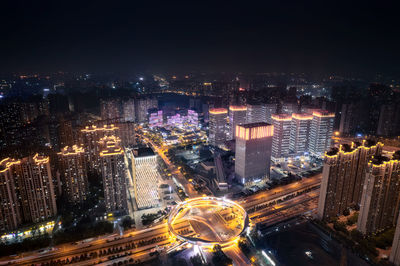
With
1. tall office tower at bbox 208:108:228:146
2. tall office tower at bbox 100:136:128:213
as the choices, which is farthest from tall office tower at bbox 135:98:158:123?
tall office tower at bbox 100:136:128:213

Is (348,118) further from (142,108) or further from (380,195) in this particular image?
(142,108)

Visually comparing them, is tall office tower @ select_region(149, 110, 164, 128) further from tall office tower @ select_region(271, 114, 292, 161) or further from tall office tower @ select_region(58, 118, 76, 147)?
tall office tower @ select_region(271, 114, 292, 161)

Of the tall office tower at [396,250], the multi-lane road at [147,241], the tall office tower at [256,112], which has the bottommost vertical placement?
the multi-lane road at [147,241]

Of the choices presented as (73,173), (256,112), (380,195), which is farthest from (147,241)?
(256,112)

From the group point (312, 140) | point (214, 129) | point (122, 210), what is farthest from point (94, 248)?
point (312, 140)

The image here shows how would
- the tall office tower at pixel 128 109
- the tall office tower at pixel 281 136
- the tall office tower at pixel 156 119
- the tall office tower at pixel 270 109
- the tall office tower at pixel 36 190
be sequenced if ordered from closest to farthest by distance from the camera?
the tall office tower at pixel 36 190 → the tall office tower at pixel 281 136 → the tall office tower at pixel 270 109 → the tall office tower at pixel 156 119 → the tall office tower at pixel 128 109

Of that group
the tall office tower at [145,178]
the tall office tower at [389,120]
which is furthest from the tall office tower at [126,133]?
the tall office tower at [389,120]

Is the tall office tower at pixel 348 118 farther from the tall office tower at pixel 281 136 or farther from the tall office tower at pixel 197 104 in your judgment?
the tall office tower at pixel 197 104
